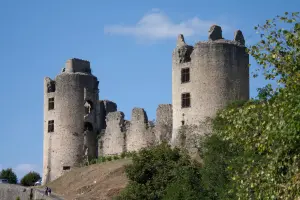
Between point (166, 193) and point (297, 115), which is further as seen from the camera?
point (166, 193)

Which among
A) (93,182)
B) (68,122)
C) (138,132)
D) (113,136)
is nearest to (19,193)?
(68,122)

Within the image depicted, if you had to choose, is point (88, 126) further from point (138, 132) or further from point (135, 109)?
point (138, 132)

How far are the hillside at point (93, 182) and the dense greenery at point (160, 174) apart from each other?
384 centimetres

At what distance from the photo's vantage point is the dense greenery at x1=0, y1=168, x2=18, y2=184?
67.9 m

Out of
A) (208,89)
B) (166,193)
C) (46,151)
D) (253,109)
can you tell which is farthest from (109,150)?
(253,109)

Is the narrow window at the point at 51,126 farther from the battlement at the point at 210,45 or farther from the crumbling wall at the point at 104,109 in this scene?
the battlement at the point at 210,45

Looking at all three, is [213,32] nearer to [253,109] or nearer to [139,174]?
[139,174]

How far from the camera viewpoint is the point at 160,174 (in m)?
41.1

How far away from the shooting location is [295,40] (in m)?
20.4

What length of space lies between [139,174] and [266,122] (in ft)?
71.3

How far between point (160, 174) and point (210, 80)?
24.8 ft

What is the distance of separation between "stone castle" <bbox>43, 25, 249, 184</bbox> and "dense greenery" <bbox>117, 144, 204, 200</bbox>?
14.0ft

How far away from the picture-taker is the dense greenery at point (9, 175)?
67.9 metres

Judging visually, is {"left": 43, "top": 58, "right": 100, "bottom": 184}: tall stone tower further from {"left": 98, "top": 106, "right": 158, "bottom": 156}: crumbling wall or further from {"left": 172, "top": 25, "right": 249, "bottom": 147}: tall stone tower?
{"left": 172, "top": 25, "right": 249, "bottom": 147}: tall stone tower
